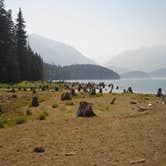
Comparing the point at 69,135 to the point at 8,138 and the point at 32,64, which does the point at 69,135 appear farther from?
the point at 32,64

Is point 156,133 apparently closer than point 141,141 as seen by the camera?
No

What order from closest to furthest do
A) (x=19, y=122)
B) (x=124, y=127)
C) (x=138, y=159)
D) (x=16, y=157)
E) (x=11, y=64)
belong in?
(x=138, y=159) < (x=16, y=157) < (x=124, y=127) < (x=19, y=122) < (x=11, y=64)

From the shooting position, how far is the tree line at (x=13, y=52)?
222 ft

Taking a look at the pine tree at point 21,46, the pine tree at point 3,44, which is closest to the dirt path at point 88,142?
the pine tree at point 3,44

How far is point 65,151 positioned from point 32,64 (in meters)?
75.8

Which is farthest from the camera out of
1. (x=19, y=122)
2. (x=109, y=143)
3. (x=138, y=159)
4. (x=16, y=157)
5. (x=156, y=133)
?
(x=19, y=122)

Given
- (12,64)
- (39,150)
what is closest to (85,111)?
(39,150)

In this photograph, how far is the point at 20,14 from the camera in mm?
86688

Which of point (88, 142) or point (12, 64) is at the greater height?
point (12, 64)

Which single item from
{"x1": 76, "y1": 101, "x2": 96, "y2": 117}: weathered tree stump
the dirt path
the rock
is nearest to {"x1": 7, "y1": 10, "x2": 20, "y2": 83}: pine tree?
{"x1": 76, "y1": 101, "x2": 96, "y2": 117}: weathered tree stump

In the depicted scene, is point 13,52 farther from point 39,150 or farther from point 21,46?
point 39,150

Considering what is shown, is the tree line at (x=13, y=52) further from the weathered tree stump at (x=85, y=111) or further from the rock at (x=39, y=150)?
the rock at (x=39, y=150)

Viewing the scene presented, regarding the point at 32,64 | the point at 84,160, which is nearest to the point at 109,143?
the point at 84,160

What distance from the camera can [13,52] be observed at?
7050 cm
